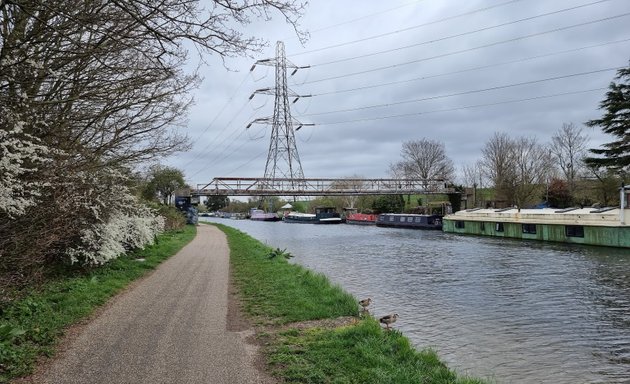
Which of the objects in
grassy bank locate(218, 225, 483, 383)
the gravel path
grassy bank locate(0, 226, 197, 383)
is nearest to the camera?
the gravel path

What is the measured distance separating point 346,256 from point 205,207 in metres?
155

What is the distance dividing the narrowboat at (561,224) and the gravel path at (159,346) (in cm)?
2944

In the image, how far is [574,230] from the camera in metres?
36.5

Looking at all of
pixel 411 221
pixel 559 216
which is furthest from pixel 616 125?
pixel 411 221

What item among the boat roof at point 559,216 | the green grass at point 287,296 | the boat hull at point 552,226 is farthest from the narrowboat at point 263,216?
the green grass at point 287,296

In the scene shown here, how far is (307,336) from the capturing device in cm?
793

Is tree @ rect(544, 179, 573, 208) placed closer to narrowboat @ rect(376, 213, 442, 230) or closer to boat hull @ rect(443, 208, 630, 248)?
boat hull @ rect(443, 208, 630, 248)

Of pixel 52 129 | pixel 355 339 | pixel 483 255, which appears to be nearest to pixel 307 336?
pixel 355 339

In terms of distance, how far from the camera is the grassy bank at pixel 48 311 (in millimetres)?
6348

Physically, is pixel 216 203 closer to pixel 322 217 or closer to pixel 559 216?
pixel 322 217

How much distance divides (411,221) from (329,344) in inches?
2344

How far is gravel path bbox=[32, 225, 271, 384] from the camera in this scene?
5.88 meters

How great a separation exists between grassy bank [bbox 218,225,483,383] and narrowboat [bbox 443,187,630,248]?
27249mm

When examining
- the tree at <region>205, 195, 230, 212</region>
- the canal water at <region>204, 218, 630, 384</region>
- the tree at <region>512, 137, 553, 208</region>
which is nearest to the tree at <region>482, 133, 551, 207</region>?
the tree at <region>512, 137, 553, 208</region>
